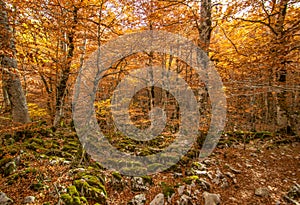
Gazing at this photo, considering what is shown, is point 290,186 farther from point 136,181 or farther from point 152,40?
point 152,40

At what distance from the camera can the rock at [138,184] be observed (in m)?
4.29

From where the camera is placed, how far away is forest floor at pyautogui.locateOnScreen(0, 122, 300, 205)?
3.18 meters

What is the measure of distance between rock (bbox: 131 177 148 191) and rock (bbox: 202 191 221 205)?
154 centimetres

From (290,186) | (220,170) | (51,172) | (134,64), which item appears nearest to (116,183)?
(51,172)

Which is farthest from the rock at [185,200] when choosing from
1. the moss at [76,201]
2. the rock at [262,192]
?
the moss at [76,201]

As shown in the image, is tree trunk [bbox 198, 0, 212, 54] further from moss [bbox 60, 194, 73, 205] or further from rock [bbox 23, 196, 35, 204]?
rock [bbox 23, 196, 35, 204]

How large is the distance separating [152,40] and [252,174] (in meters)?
6.74

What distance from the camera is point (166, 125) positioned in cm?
948

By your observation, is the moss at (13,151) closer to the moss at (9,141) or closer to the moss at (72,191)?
the moss at (9,141)

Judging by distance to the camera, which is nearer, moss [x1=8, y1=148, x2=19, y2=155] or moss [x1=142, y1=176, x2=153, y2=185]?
moss [x1=8, y1=148, x2=19, y2=155]

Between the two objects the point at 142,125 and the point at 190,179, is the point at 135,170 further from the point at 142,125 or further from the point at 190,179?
the point at 142,125

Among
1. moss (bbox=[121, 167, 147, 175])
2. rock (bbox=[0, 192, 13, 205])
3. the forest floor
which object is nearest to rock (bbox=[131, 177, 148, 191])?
the forest floor

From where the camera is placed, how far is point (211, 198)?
4242 mm

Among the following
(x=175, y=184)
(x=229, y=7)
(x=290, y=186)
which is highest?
(x=229, y=7)
